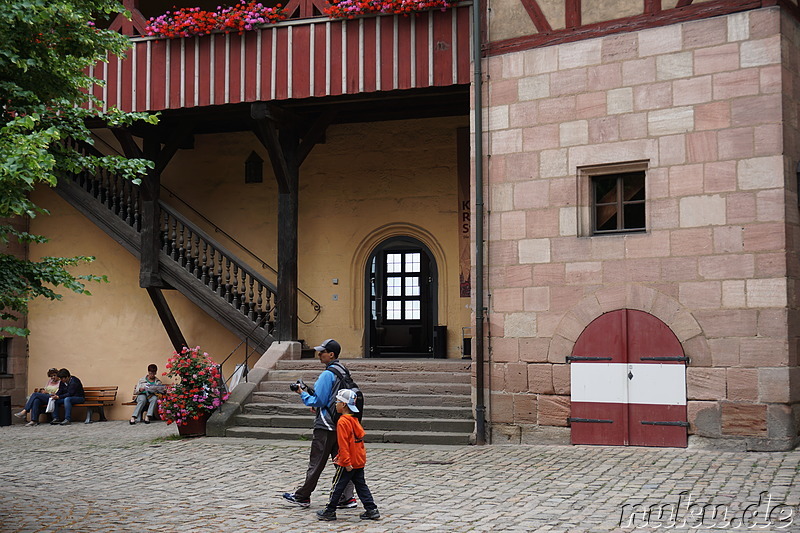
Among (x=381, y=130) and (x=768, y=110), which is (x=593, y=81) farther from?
(x=381, y=130)

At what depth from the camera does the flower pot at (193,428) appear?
1303 cm

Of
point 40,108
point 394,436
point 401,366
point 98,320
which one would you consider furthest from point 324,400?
point 98,320

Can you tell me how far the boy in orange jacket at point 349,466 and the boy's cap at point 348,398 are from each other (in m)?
0.07

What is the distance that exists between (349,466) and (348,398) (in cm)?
53

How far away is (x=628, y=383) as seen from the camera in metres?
11.4

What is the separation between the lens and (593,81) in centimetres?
1172

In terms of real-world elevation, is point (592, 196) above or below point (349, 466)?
above

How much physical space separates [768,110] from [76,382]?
1185cm

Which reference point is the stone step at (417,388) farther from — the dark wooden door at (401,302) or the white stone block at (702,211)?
the white stone block at (702,211)

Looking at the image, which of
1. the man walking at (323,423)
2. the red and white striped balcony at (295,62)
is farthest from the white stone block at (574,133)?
the man walking at (323,423)

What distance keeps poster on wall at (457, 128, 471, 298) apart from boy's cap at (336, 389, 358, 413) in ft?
27.0

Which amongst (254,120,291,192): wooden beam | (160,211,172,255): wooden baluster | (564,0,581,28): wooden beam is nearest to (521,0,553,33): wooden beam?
(564,0,581,28): wooden beam

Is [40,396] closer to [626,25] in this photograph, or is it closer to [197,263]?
[197,263]

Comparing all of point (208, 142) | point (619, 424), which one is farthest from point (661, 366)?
point (208, 142)
